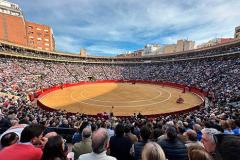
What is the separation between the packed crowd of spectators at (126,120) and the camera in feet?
11.6

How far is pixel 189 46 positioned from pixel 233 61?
78.7m

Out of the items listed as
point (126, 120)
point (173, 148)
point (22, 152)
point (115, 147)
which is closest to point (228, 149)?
point (173, 148)

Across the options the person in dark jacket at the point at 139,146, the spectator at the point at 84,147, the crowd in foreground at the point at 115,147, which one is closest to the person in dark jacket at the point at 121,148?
the crowd in foreground at the point at 115,147

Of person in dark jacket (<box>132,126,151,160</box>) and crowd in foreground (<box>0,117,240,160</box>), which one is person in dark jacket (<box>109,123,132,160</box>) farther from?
person in dark jacket (<box>132,126,151,160</box>)

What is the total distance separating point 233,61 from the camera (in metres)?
46.2

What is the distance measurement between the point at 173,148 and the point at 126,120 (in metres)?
12.3

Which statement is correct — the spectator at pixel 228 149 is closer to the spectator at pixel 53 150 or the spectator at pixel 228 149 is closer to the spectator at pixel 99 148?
the spectator at pixel 99 148

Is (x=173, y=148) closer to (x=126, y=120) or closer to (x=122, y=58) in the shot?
(x=126, y=120)

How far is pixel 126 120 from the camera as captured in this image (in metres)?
16.9

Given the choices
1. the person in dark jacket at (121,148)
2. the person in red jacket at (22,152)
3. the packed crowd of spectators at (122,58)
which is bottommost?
the person in dark jacket at (121,148)

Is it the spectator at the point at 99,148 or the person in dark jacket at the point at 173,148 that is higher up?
the spectator at the point at 99,148

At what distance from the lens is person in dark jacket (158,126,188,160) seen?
4621mm

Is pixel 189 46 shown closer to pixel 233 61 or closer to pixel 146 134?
pixel 233 61

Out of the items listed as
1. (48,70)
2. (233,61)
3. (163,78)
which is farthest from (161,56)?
(48,70)
